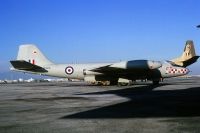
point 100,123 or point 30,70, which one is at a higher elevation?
point 30,70

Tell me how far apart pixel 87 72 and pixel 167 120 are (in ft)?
133

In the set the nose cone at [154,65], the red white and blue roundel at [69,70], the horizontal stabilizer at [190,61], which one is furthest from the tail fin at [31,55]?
the horizontal stabilizer at [190,61]

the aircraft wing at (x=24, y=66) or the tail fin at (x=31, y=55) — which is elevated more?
the tail fin at (x=31, y=55)

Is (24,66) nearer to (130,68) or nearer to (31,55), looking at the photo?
(31,55)

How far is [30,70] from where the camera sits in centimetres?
5231

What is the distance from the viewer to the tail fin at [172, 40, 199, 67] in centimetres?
5489

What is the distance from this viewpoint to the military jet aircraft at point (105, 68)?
163ft

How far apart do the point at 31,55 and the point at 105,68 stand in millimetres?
12283

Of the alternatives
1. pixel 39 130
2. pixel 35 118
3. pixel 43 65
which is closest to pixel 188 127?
pixel 39 130

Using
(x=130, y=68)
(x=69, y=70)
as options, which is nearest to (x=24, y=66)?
(x=69, y=70)

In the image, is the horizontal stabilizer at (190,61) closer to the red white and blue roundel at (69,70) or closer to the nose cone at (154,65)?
the nose cone at (154,65)

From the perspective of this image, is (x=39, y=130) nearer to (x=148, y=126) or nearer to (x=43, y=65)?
(x=148, y=126)

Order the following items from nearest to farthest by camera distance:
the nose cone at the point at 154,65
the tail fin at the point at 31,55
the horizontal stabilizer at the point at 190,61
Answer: the nose cone at the point at 154,65 < the tail fin at the point at 31,55 < the horizontal stabilizer at the point at 190,61

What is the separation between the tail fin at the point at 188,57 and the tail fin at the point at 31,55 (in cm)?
2097
